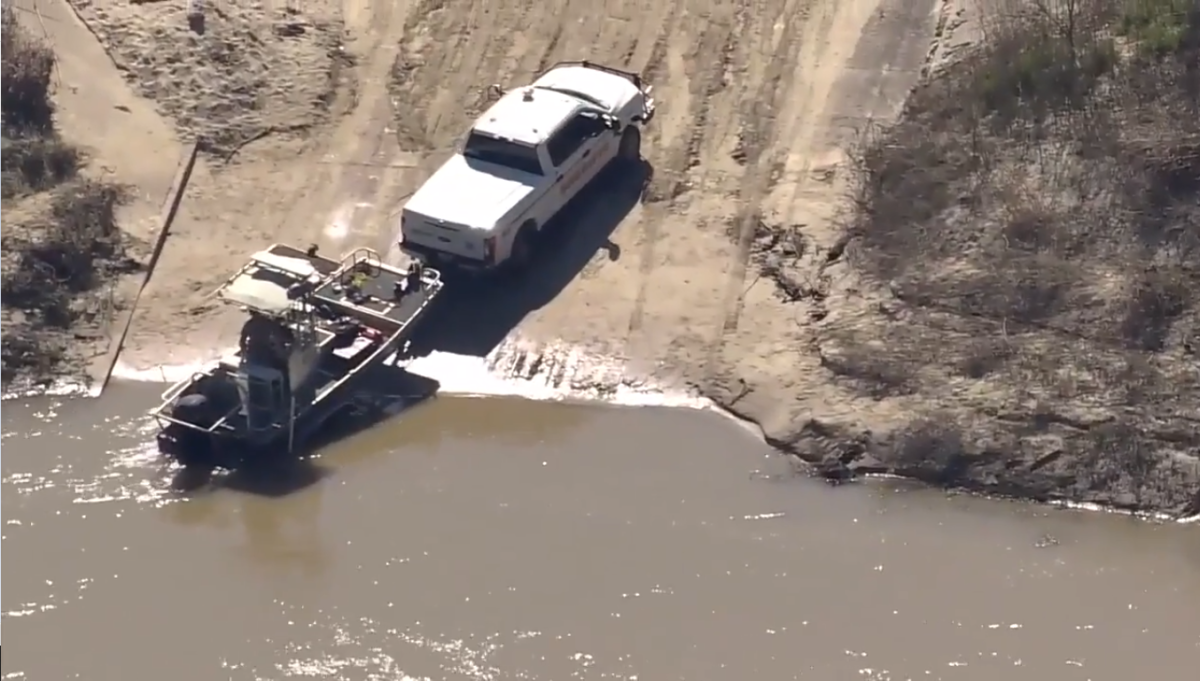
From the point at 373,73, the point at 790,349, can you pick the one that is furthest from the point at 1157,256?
the point at 373,73

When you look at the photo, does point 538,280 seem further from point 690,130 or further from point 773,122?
point 773,122

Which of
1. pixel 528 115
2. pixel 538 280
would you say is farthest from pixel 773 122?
pixel 538 280

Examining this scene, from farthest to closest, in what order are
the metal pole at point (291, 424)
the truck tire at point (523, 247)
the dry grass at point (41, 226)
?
the truck tire at point (523, 247)
the dry grass at point (41, 226)
the metal pole at point (291, 424)

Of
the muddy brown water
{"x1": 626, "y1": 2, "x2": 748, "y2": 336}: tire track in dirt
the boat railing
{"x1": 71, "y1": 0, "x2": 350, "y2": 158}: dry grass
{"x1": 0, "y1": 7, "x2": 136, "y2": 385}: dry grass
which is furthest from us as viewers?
{"x1": 71, "y1": 0, "x2": 350, "y2": 158}: dry grass

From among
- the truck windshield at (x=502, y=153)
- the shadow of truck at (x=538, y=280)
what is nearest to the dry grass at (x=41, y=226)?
the shadow of truck at (x=538, y=280)

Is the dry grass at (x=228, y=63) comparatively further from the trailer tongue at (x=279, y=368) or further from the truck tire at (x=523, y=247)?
the trailer tongue at (x=279, y=368)

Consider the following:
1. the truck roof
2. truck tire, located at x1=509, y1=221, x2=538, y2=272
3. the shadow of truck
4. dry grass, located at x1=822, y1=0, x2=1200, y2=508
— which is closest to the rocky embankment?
dry grass, located at x1=822, y1=0, x2=1200, y2=508

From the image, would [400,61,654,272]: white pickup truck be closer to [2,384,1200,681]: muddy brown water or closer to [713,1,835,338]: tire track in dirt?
[713,1,835,338]: tire track in dirt
